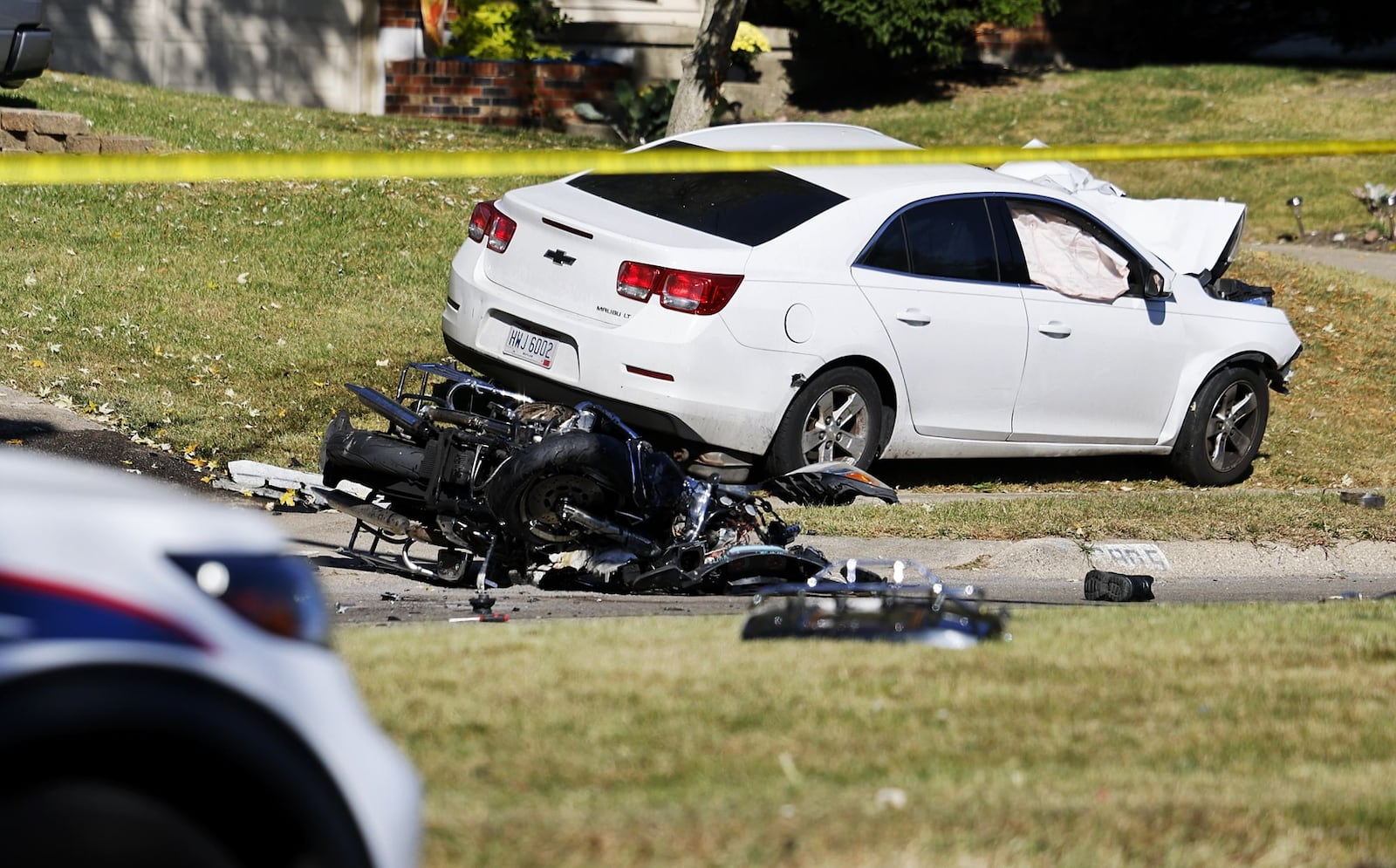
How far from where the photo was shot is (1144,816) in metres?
3.54

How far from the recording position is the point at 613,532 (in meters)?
6.24

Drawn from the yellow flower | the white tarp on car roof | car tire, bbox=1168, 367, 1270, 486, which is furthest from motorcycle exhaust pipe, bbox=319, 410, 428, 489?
the yellow flower

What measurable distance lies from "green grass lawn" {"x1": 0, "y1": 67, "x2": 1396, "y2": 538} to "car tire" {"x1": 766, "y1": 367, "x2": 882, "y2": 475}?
54cm

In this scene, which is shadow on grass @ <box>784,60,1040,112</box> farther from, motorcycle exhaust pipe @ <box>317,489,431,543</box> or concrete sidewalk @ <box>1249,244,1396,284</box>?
motorcycle exhaust pipe @ <box>317,489,431,543</box>

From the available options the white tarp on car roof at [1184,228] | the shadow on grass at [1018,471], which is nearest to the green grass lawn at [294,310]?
the shadow on grass at [1018,471]

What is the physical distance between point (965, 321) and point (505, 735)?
16.5 ft

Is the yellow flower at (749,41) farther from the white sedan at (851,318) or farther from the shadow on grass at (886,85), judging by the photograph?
the white sedan at (851,318)

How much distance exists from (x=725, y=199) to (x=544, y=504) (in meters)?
2.45

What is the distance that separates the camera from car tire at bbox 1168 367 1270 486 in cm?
953

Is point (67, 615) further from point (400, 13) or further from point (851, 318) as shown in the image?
point (400, 13)

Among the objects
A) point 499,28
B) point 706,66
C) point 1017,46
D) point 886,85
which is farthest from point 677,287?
point 1017,46

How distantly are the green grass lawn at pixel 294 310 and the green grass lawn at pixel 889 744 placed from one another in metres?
2.98

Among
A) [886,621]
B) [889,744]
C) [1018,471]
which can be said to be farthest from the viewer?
[1018,471]

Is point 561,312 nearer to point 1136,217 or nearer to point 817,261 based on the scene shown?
point 817,261
